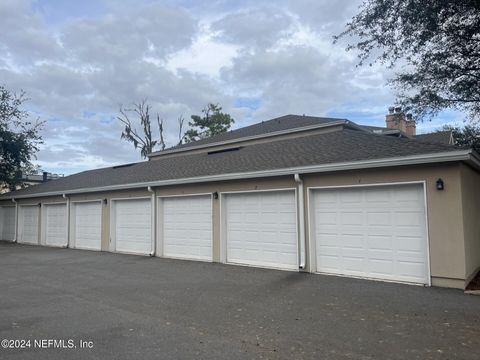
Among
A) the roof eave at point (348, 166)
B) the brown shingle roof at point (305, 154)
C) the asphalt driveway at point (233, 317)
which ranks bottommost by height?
the asphalt driveway at point (233, 317)

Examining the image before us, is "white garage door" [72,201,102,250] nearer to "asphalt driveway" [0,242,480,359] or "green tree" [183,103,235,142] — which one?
"asphalt driveway" [0,242,480,359]

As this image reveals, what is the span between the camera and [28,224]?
19.3 m

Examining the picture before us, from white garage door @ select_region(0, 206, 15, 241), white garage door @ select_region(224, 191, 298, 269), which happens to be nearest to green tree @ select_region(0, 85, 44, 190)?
white garage door @ select_region(0, 206, 15, 241)

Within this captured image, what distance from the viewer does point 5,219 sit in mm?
21438

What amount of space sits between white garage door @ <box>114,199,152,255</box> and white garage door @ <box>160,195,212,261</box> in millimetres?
798

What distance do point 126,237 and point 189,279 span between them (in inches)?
236

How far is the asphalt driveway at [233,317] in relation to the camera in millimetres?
4441

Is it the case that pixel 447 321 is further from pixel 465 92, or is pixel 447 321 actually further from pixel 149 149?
pixel 149 149

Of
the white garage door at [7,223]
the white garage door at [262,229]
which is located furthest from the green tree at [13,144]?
the white garage door at [262,229]

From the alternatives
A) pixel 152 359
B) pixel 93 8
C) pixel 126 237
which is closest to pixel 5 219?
pixel 126 237

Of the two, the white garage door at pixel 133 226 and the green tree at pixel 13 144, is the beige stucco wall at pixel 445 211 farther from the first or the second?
the green tree at pixel 13 144

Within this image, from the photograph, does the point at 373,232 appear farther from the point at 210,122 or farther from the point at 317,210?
the point at 210,122

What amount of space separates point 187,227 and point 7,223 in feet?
47.7

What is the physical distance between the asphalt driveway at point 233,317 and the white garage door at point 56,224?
7.66 meters
